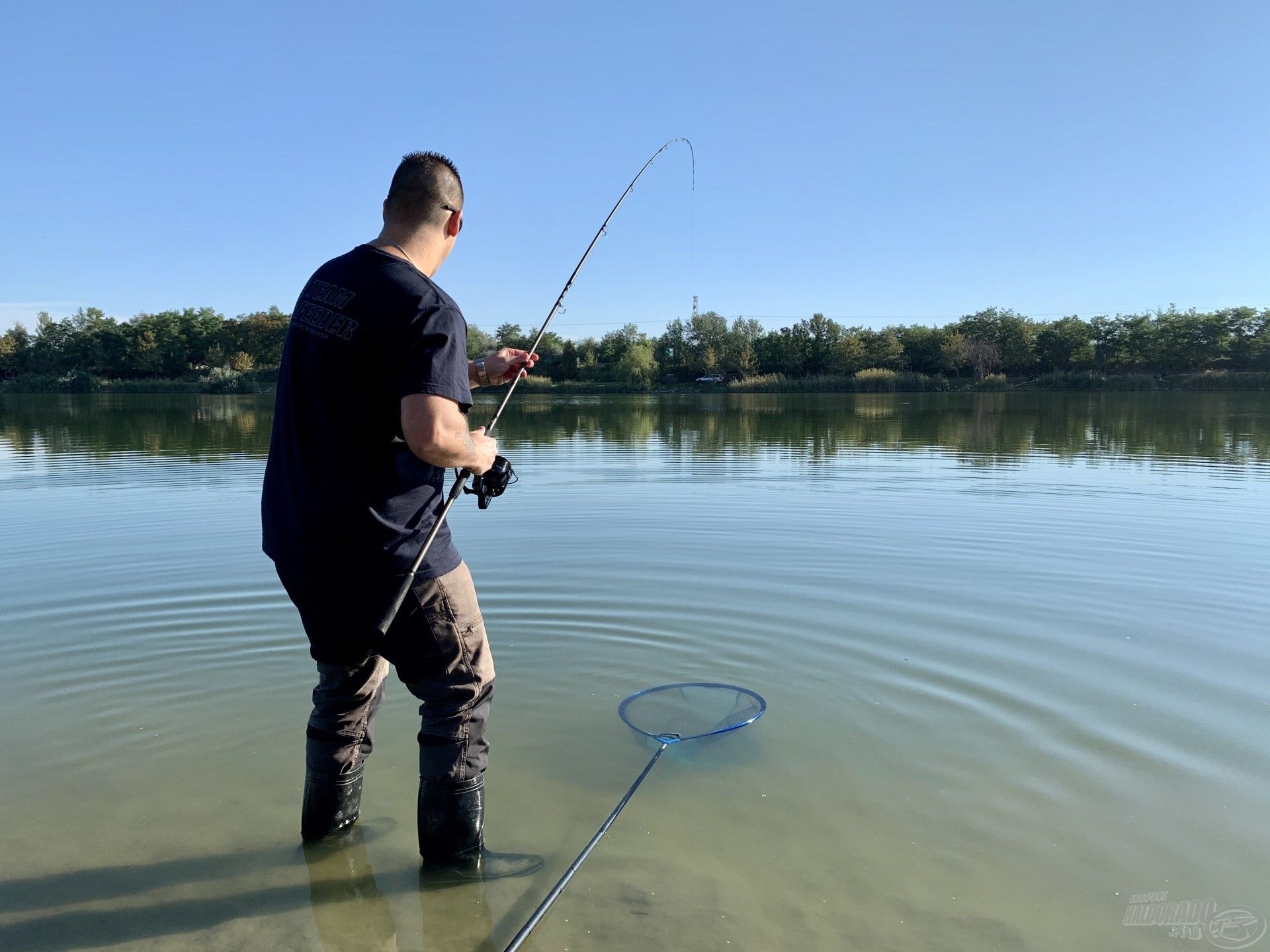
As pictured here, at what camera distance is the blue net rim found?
415 cm

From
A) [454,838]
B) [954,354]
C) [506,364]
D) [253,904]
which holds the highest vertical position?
[954,354]

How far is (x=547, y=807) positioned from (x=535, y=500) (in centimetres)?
874

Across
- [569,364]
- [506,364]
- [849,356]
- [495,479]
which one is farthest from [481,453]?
[569,364]

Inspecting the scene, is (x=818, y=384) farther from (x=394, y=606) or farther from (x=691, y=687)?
(x=394, y=606)

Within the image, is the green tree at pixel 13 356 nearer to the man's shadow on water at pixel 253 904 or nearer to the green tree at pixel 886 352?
the green tree at pixel 886 352

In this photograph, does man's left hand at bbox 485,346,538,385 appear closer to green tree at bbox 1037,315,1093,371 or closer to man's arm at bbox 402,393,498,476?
man's arm at bbox 402,393,498,476

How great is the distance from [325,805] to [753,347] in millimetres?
100059

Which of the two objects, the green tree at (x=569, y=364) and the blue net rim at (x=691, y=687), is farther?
the green tree at (x=569, y=364)

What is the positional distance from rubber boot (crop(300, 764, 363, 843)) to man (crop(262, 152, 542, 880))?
0.63 feet

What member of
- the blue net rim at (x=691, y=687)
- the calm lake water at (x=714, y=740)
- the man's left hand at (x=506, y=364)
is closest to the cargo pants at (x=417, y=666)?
the calm lake water at (x=714, y=740)

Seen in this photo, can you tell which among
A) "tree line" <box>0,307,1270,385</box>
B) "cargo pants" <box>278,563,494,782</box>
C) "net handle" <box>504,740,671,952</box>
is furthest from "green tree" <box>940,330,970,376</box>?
"cargo pants" <box>278,563,494,782</box>

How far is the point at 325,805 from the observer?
10.9 feet

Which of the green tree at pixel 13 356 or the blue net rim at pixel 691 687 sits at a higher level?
the green tree at pixel 13 356

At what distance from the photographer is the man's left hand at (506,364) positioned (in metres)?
3.79
